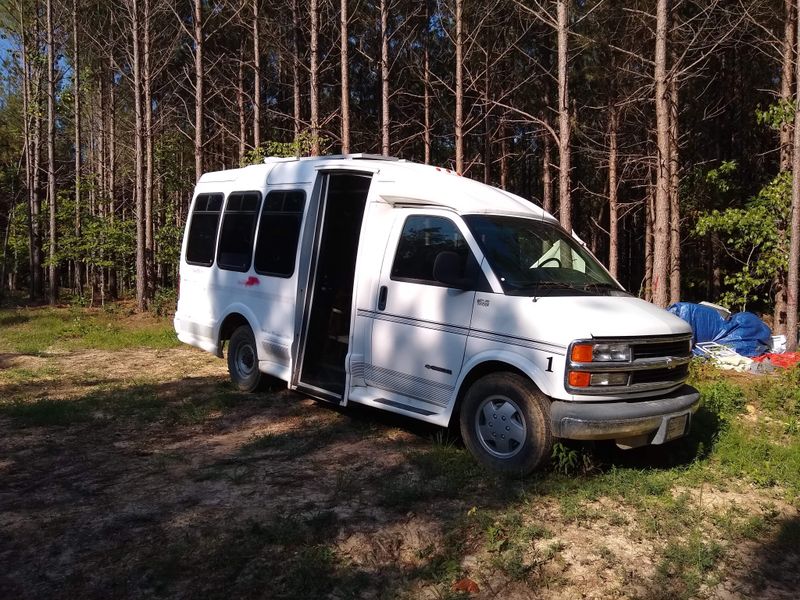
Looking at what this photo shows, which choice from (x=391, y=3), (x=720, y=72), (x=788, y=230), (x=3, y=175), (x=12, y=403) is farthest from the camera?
(x=3, y=175)

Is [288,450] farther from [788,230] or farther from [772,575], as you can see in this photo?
[788,230]

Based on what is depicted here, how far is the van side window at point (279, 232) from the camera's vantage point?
724 centimetres

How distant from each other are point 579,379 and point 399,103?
1976 cm

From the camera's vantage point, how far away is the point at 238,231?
8141mm

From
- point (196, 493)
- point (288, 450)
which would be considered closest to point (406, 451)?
point (288, 450)

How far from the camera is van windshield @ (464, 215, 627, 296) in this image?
5273mm

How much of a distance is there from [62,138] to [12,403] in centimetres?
2548

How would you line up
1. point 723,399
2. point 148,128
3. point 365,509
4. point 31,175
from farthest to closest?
point 31,175, point 148,128, point 723,399, point 365,509

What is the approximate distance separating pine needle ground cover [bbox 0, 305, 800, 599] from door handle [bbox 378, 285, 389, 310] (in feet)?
4.20

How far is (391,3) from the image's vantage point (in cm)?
1709

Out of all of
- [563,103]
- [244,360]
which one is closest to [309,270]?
[244,360]

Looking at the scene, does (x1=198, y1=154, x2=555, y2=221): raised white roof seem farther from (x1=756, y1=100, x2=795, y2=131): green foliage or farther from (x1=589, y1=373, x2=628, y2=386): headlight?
(x1=756, y1=100, x2=795, y2=131): green foliage

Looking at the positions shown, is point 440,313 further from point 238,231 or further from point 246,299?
point 238,231

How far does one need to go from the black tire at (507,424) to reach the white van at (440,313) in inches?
0.5
